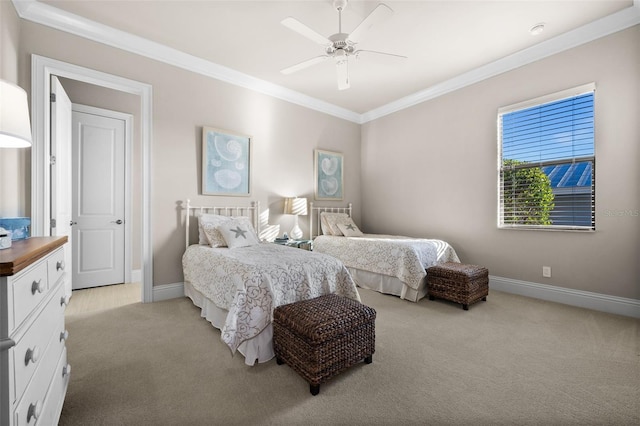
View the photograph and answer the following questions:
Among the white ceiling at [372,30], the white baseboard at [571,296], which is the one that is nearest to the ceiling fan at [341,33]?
the white ceiling at [372,30]

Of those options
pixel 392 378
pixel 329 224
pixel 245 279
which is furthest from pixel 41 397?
pixel 329 224

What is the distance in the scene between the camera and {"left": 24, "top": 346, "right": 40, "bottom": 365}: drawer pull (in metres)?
0.97

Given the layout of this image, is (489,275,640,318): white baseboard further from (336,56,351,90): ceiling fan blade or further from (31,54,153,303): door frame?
(31,54,153,303): door frame

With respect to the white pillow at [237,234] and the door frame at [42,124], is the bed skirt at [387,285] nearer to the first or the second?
the white pillow at [237,234]

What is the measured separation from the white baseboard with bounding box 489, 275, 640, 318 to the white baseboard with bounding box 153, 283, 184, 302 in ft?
12.7

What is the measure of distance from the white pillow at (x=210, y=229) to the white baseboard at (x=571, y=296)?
11.2 feet

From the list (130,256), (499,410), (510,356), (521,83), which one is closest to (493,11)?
(521,83)

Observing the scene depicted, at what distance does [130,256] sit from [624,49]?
620 centimetres

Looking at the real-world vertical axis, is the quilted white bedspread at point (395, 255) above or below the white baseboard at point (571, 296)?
above

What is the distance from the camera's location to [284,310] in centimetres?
191

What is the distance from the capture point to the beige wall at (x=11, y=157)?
212 cm

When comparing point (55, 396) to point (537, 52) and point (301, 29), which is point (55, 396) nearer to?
point (301, 29)

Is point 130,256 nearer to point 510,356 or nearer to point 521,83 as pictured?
point 510,356

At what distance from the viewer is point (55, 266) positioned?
1.36 metres
